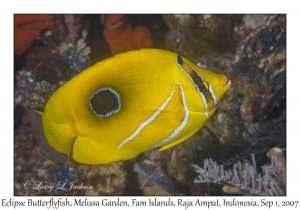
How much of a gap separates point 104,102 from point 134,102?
6.1 inches

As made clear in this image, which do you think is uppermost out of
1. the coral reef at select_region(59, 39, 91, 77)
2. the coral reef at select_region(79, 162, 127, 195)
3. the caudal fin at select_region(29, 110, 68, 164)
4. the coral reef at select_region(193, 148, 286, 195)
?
the coral reef at select_region(59, 39, 91, 77)

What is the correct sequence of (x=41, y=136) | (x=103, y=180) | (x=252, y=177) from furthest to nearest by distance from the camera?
(x=103, y=180) → (x=252, y=177) → (x=41, y=136)

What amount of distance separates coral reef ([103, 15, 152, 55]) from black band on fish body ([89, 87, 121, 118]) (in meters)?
2.84

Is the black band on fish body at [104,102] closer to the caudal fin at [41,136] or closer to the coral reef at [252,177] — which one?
the caudal fin at [41,136]

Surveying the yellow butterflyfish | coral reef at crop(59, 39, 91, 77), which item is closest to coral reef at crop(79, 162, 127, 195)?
coral reef at crop(59, 39, 91, 77)

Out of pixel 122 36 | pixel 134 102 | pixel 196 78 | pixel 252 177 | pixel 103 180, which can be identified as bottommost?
pixel 103 180

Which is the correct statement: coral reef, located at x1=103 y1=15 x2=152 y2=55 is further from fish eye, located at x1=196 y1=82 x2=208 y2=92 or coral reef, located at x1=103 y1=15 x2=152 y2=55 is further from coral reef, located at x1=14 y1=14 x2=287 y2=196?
fish eye, located at x1=196 y1=82 x2=208 y2=92

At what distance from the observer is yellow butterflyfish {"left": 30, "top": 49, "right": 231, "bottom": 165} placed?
131 centimetres

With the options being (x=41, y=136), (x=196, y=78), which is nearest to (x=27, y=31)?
(x=41, y=136)

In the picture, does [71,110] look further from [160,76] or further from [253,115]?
[253,115]

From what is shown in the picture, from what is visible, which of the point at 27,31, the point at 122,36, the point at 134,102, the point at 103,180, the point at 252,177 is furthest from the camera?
the point at 122,36

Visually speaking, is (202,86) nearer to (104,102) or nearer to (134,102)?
(134,102)

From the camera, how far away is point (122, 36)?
4086 mm
